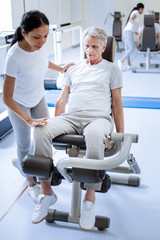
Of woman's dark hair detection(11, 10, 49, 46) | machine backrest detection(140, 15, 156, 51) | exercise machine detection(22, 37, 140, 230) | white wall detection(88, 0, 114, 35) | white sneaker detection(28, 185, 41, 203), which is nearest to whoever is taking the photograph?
exercise machine detection(22, 37, 140, 230)

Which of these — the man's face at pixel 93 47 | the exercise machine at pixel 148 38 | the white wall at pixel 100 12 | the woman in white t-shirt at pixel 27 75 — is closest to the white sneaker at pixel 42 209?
the woman in white t-shirt at pixel 27 75

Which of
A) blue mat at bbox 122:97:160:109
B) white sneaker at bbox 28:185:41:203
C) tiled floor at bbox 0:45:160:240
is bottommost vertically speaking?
tiled floor at bbox 0:45:160:240

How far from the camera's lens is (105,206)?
215cm

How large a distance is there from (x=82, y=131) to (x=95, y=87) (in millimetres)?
308

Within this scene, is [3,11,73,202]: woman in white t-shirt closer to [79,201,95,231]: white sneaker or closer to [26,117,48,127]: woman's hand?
[26,117,48,127]: woman's hand

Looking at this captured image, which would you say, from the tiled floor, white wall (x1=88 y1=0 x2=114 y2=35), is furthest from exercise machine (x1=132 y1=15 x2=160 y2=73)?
white wall (x1=88 y1=0 x2=114 y2=35)

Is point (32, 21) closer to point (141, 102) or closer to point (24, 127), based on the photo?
point (24, 127)

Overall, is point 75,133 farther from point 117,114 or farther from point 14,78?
point 14,78

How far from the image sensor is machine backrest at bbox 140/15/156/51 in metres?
5.71

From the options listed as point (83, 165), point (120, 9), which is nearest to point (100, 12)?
point (120, 9)

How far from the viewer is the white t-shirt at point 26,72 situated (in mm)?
1777

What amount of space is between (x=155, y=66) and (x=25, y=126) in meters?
4.89

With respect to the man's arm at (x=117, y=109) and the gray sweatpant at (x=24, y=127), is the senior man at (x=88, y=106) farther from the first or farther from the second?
the gray sweatpant at (x=24, y=127)

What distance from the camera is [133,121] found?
3.64 metres
